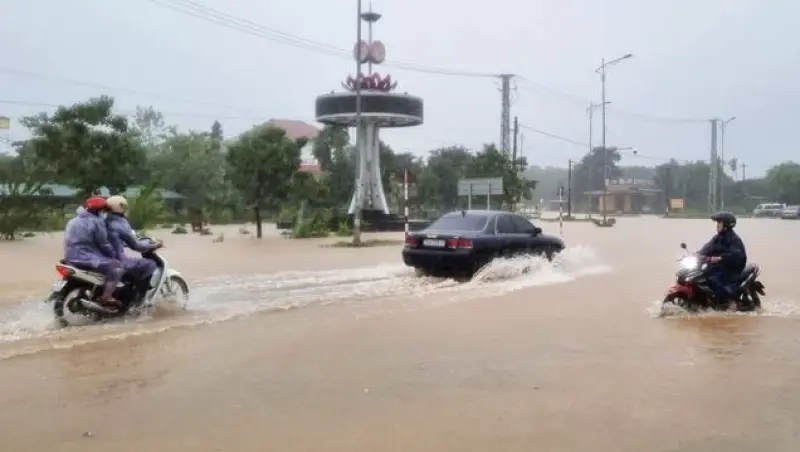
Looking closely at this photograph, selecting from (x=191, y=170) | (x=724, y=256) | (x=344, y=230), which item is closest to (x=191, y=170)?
(x=191, y=170)

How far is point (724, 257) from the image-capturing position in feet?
34.9

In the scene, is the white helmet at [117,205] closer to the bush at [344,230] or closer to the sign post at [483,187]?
the bush at [344,230]

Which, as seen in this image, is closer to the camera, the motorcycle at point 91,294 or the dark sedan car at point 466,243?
the motorcycle at point 91,294

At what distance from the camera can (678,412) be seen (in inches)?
232

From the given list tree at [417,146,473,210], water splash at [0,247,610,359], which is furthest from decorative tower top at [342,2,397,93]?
water splash at [0,247,610,359]

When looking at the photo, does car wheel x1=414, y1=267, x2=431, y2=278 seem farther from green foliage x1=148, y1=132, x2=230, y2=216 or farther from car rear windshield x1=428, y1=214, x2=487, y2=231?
green foliage x1=148, y1=132, x2=230, y2=216

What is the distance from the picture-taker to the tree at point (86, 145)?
27.3m

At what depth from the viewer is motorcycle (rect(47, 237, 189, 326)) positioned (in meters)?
9.19

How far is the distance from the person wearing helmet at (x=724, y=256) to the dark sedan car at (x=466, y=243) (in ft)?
15.6

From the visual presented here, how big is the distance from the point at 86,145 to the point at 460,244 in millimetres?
17462

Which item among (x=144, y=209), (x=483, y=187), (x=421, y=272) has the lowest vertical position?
(x=421, y=272)

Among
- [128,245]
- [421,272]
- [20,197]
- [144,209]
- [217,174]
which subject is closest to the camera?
[128,245]

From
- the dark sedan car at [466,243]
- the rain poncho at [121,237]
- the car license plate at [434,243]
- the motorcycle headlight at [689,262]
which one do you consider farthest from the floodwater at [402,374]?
the car license plate at [434,243]

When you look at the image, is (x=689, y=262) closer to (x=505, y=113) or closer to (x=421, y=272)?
(x=421, y=272)
